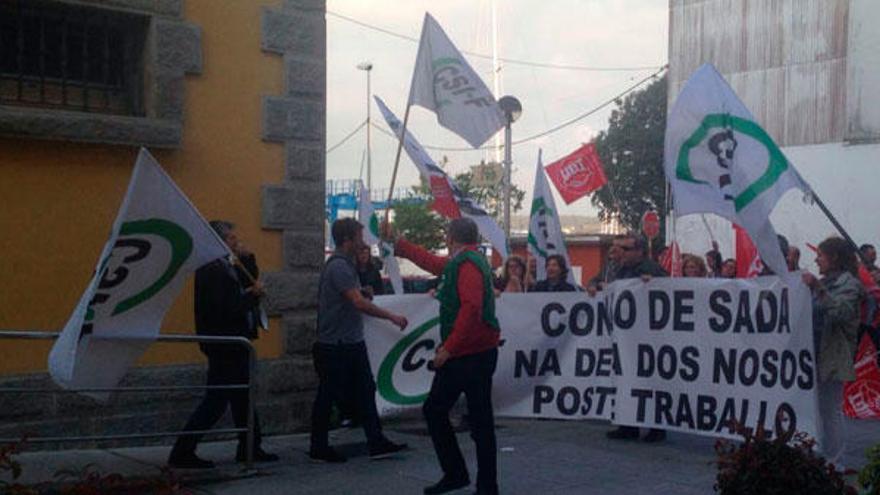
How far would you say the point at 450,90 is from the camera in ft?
34.4

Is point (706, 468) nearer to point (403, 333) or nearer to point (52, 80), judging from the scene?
point (403, 333)

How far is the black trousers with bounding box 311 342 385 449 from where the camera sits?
8.27 m

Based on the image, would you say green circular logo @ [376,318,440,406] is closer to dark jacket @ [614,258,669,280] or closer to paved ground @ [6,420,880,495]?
paved ground @ [6,420,880,495]

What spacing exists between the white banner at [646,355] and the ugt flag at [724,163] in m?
0.71

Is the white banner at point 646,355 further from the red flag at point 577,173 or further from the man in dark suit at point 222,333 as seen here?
the red flag at point 577,173

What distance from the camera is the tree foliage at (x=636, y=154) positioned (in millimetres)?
45750

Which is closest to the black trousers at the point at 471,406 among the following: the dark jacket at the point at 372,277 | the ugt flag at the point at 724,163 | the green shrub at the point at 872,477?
the ugt flag at the point at 724,163

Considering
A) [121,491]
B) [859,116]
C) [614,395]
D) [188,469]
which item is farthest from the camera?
[859,116]

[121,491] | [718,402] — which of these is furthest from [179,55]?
[718,402]

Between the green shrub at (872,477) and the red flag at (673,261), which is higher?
the red flag at (673,261)

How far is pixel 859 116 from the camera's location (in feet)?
91.8

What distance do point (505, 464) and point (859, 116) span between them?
22862 millimetres

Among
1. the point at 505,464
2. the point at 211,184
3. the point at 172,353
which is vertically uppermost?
the point at 211,184

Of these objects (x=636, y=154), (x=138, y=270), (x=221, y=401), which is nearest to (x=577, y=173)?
(x=221, y=401)
